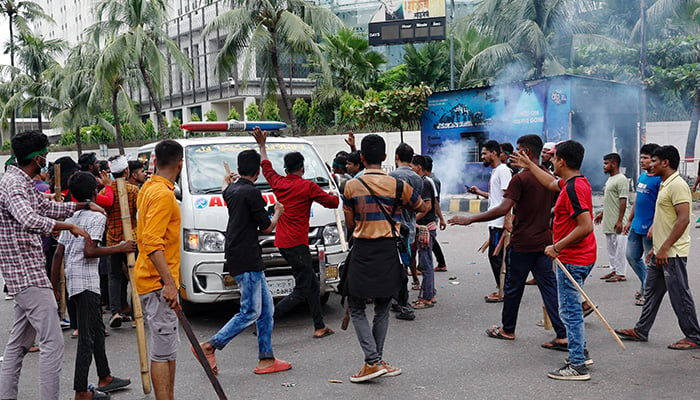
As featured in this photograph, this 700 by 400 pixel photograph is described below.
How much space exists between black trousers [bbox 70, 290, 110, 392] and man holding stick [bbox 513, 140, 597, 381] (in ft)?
11.6

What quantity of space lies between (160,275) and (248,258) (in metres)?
1.16

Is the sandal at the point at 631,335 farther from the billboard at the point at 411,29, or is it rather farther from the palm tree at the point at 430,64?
the palm tree at the point at 430,64

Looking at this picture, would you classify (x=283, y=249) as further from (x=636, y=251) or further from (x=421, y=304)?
(x=636, y=251)

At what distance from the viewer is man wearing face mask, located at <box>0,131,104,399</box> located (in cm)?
414

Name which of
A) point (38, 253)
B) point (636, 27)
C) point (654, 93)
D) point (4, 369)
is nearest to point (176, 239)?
point (38, 253)

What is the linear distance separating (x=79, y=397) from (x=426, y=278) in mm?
4216

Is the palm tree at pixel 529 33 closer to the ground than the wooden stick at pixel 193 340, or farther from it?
farther from it

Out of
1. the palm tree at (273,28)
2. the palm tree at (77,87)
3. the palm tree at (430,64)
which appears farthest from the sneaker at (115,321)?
the palm tree at (430,64)

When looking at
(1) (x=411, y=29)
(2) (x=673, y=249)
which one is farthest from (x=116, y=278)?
(1) (x=411, y=29)

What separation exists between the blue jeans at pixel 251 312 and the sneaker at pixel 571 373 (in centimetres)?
237

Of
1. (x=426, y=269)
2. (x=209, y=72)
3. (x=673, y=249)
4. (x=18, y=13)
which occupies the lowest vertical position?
(x=426, y=269)

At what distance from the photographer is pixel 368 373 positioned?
17.0ft

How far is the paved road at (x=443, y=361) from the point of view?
4969 mm

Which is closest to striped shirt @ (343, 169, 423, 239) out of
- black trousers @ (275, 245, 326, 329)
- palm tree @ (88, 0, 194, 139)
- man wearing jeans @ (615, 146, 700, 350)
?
black trousers @ (275, 245, 326, 329)
